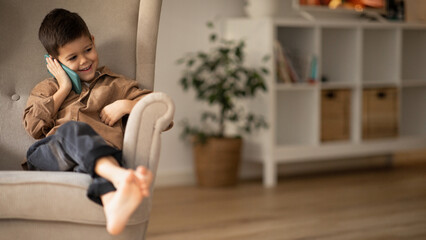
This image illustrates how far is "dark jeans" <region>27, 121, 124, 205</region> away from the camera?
5.57 ft

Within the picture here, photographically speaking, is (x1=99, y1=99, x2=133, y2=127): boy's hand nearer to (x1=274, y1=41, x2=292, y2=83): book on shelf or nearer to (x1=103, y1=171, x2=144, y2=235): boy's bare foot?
(x1=103, y1=171, x2=144, y2=235): boy's bare foot

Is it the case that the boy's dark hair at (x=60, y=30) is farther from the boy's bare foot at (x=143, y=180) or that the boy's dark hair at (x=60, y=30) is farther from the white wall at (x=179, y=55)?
the white wall at (x=179, y=55)

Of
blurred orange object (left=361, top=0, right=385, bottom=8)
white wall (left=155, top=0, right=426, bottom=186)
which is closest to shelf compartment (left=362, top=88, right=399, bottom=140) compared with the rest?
blurred orange object (left=361, top=0, right=385, bottom=8)

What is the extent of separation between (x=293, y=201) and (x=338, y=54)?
1.35m

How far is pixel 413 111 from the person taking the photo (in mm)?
4914

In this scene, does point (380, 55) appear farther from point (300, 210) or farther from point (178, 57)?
point (300, 210)

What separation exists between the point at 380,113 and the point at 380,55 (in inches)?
17.7

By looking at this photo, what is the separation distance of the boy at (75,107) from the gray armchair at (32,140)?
0.29ft

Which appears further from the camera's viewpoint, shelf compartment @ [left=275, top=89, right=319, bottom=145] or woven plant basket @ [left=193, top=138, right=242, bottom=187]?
shelf compartment @ [left=275, top=89, right=319, bottom=145]

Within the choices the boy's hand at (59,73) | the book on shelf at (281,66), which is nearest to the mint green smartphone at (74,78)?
the boy's hand at (59,73)

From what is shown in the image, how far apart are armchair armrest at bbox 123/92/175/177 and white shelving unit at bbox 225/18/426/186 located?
2.05m

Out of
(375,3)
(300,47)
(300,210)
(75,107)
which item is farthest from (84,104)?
(375,3)

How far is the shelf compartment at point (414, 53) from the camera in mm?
4852

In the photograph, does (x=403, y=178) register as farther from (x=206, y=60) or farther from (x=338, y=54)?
(x=206, y=60)
